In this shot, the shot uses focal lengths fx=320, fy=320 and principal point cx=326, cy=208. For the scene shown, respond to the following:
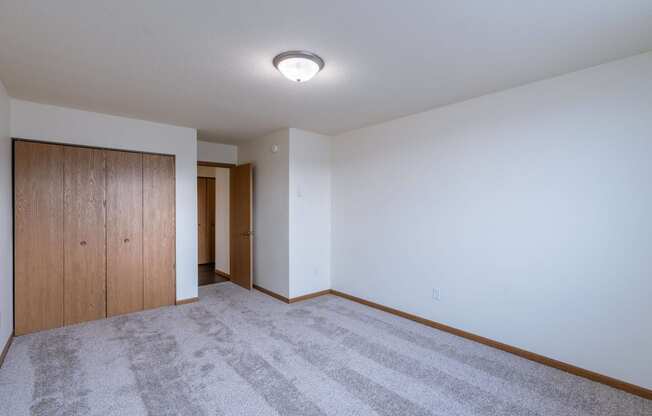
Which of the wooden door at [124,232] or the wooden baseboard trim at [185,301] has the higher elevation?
the wooden door at [124,232]

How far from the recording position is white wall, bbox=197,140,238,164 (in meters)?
5.08

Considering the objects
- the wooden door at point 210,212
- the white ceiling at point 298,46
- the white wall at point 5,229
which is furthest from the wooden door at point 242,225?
the white wall at point 5,229

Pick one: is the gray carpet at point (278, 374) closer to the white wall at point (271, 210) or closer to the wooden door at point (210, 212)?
the white wall at point (271, 210)

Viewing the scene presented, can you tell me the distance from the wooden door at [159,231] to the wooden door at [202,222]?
3.05 m

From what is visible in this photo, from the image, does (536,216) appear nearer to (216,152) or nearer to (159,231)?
(159,231)

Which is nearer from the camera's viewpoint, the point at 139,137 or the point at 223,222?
the point at 139,137

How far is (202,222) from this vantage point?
716cm

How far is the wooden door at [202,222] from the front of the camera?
23.4 feet

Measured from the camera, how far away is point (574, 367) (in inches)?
99.3

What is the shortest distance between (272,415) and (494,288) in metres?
2.24

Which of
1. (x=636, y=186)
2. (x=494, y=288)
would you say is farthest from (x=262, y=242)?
(x=636, y=186)

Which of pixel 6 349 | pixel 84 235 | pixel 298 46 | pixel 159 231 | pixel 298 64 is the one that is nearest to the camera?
pixel 298 46

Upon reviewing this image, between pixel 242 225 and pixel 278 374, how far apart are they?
2978mm

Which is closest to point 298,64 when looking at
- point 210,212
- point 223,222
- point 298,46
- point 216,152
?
point 298,46
